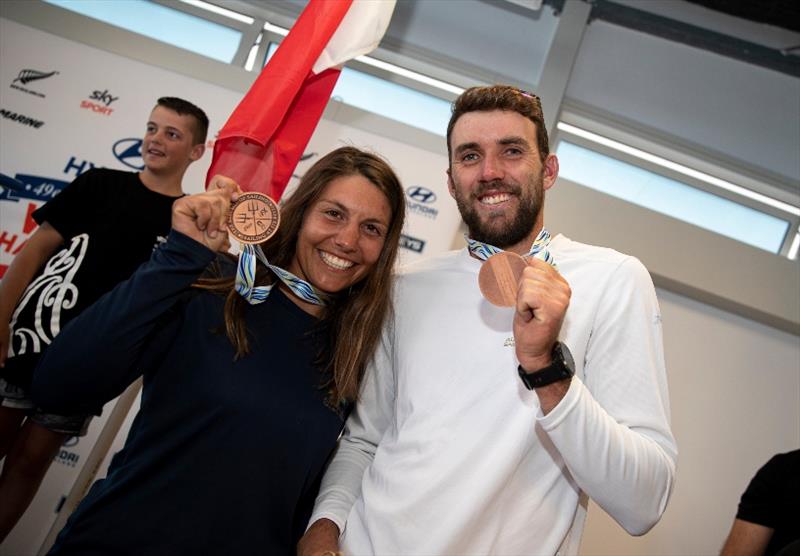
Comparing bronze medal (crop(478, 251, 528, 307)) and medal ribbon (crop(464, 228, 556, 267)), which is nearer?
bronze medal (crop(478, 251, 528, 307))

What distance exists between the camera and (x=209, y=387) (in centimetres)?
161

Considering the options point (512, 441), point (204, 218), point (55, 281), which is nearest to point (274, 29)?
point (55, 281)

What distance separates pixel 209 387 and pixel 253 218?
46 centimetres

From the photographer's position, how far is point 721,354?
4887mm

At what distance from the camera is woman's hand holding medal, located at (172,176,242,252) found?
154cm

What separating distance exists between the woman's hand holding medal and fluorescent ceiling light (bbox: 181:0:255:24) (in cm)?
450

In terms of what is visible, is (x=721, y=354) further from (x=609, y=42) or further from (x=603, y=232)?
(x=609, y=42)

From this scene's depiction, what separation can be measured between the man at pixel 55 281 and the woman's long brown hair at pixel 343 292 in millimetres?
1306

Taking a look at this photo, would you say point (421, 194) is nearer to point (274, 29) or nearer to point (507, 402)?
point (274, 29)

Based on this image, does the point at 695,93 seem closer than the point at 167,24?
Yes

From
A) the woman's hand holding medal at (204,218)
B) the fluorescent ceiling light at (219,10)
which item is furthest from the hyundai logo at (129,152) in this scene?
the woman's hand holding medal at (204,218)

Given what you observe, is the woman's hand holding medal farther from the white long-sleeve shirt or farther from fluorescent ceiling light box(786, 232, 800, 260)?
fluorescent ceiling light box(786, 232, 800, 260)

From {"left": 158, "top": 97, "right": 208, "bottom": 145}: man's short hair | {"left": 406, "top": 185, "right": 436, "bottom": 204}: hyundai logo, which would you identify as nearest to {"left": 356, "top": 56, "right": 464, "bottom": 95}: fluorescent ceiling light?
{"left": 406, "top": 185, "right": 436, "bottom": 204}: hyundai logo

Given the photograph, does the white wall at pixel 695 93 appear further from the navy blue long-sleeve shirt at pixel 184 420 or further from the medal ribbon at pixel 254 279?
the navy blue long-sleeve shirt at pixel 184 420
